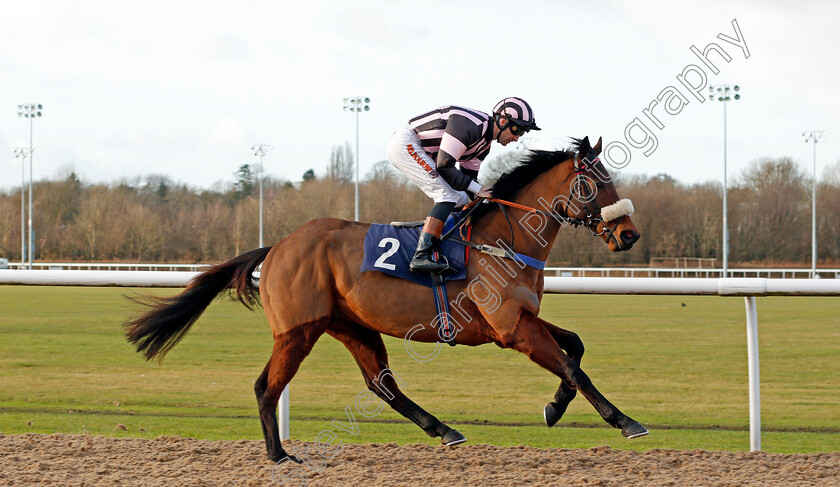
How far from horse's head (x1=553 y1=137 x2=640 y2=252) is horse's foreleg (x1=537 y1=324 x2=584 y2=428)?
1.62 ft

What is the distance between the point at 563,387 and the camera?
12.2 ft

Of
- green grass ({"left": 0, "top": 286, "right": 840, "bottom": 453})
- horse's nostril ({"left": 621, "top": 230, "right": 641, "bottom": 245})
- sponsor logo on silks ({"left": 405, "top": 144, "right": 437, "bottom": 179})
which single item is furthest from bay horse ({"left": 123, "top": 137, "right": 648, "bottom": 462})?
green grass ({"left": 0, "top": 286, "right": 840, "bottom": 453})

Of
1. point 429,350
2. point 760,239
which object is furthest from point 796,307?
point 760,239

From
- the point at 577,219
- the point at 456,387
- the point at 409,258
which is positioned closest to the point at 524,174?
the point at 577,219

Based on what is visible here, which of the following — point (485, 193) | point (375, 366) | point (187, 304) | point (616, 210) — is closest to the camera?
point (616, 210)

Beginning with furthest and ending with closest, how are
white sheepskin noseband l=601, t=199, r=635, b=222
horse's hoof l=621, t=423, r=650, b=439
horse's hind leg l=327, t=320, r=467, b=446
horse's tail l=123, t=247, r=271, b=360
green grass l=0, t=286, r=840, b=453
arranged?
green grass l=0, t=286, r=840, b=453 < horse's tail l=123, t=247, r=271, b=360 < horse's hind leg l=327, t=320, r=467, b=446 < white sheepskin noseband l=601, t=199, r=635, b=222 < horse's hoof l=621, t=423, r=650, b=439

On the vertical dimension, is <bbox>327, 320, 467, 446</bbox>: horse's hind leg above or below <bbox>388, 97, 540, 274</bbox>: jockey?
below

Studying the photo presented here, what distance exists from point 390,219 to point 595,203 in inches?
1404

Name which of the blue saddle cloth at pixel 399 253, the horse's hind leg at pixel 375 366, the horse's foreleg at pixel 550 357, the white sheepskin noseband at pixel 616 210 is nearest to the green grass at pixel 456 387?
the horse's hind leg at pixel 375 366

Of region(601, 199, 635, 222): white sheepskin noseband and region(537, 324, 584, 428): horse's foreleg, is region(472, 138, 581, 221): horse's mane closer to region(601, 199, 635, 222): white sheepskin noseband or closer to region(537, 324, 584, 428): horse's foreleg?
region(601, 199, 635, 222): white sheepskin noseband

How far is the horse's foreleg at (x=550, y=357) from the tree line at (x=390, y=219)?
3229cm

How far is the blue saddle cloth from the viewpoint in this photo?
369 centimetres

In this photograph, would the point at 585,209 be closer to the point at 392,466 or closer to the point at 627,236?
the point at 627,236

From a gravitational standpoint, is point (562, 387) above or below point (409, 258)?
below
